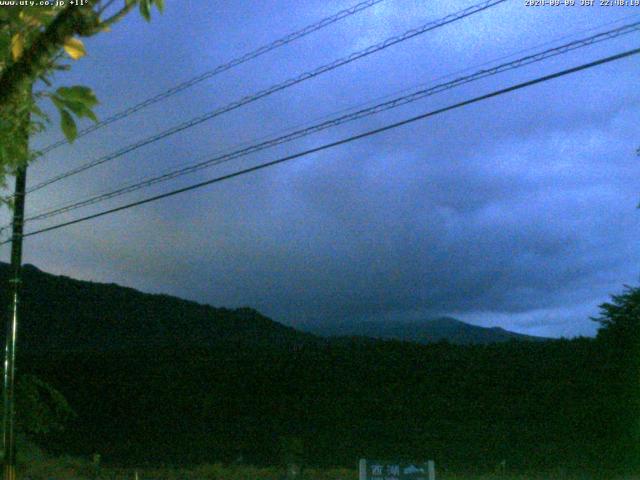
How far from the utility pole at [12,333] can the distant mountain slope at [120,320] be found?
14.8m

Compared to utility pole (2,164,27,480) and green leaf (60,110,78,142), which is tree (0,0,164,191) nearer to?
green leaf (60,110,78,142)

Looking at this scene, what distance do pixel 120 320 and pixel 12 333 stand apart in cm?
1853

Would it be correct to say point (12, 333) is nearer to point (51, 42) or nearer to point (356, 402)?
point (356, 402)

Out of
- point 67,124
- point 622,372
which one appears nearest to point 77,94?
point 67,124

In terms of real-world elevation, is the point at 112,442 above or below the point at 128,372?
below

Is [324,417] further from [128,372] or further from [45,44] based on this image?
[45,44]

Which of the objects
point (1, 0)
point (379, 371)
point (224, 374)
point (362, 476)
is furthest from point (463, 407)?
point (1, 0)

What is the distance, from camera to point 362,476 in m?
10.0

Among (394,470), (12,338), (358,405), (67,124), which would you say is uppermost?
(67,124)

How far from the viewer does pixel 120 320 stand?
3406 cm

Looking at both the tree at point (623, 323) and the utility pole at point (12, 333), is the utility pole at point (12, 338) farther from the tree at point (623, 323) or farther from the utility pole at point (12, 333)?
the tree at point (623, 323)

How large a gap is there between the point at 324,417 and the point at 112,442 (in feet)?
20.1

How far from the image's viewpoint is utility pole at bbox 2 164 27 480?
15266 mm

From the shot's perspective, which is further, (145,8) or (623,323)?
(623,323)
